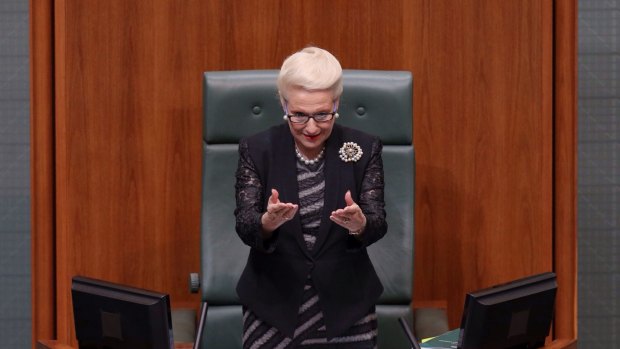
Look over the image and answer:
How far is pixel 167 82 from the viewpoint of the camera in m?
2.88

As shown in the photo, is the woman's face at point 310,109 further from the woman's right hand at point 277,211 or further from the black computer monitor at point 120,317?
the black computer monitor at point 120,317

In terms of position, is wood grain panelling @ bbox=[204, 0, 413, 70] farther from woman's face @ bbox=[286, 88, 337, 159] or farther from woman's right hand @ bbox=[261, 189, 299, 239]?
woman's right hand @ bbox=[261, 189, 299, 239]

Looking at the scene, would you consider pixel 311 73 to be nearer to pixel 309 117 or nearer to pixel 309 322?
pixel 309 117

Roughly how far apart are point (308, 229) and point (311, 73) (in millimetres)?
302

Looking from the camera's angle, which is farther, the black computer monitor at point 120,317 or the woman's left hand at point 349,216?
the woman's left hand at point 349,216

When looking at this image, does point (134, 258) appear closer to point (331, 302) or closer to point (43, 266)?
point (43, 266)

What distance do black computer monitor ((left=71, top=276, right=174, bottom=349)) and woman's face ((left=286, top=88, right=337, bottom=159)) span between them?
0.45 m

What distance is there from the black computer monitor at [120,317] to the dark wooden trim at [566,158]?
1.43 meters

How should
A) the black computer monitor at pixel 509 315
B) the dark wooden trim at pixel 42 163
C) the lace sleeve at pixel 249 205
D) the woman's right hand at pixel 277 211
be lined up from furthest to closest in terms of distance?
the dark wooden trim at pixel 42 163 → the lace sleeve at pixel 249 205 → the woman's right hand at pixel 277 211 → the black computer monitor at pixel 509 315

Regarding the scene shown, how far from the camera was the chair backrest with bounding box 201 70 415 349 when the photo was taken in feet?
8.28

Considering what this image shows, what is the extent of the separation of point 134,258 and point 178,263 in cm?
12

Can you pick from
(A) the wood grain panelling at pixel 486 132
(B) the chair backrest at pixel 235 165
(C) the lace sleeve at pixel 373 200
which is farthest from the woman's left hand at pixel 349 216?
(A) the wood grain panelling at pixel 486 132

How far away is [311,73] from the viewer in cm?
201

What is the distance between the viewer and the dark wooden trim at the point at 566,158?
2855 millimetres
